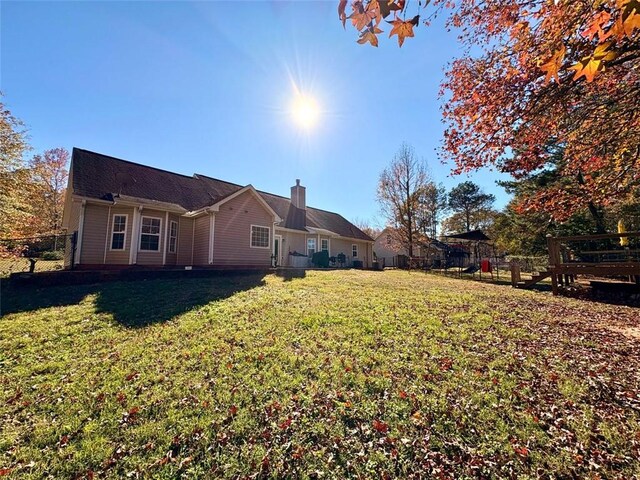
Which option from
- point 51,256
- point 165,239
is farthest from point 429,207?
point 51,256

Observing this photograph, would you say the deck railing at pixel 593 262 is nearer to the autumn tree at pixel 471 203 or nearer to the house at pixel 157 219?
the house at pixel 157 219

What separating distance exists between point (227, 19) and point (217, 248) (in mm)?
9435

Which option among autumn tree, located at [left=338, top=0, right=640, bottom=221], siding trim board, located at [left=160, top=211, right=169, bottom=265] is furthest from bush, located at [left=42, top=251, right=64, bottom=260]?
autumn tree, located at [left=338, top=0, right=640, bottom=221]

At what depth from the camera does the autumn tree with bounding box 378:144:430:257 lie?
979 inches

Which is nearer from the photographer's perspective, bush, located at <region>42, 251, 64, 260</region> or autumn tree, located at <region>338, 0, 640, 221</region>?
autumn tree, located at <region>338, 0, 640, 221</region>

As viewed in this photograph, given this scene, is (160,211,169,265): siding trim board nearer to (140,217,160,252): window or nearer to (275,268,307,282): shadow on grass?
(140,217,160,252): window

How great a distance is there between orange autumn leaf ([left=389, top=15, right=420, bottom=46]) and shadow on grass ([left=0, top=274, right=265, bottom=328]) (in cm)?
716

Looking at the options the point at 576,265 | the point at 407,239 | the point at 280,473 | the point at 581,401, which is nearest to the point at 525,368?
the point at 581,401

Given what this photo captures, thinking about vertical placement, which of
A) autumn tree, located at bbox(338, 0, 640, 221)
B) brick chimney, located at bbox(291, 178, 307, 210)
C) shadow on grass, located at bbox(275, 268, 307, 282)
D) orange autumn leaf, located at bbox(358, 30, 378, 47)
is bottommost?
shadow on grass, located at bbox(275, 268, 307, 282)

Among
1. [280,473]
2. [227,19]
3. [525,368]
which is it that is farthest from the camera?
[227,19]

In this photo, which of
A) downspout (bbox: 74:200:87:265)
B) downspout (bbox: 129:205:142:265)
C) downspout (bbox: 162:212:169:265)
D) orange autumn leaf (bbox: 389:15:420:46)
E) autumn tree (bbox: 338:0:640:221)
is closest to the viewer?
orange autumn leaf (bbox: 389:15:420:46)

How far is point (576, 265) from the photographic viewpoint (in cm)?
1053

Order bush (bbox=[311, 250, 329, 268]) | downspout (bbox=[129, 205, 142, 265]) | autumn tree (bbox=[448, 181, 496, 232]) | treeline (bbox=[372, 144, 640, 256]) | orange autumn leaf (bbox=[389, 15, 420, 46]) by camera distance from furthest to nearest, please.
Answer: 1. autumn tree (bbox=[448, 181, 496, 232])
2. bush (bbox=[311, 250, 329, 268])
3. treeline (bbox=[372, 144, 640, 256])
4. downspout (bbox=[129, 205, 142, 265])
5. orange autumn leaf (bbox=[389, 15, 420, 46])

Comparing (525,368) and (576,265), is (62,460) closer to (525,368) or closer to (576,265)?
(525,368)
